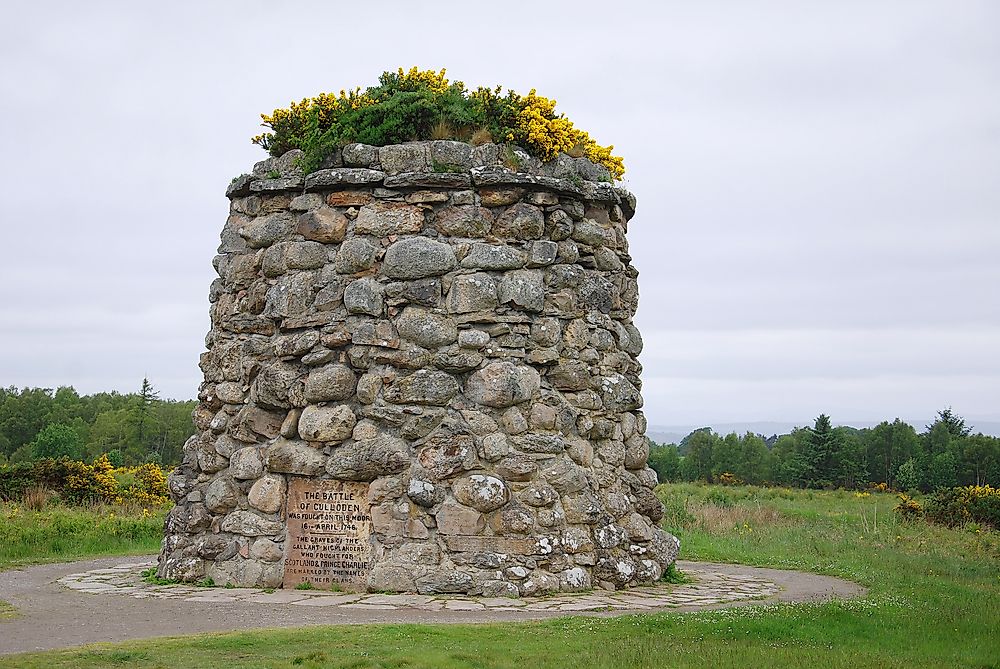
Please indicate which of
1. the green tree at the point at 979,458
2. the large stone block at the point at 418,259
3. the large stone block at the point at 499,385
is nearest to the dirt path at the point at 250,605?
the large stone block at the point at 499,385

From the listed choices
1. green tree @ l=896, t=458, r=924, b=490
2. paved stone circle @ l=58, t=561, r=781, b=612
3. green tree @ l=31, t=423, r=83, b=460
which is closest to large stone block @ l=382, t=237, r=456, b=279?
paved stone circle @ l=58, t=561, r=781, b=612

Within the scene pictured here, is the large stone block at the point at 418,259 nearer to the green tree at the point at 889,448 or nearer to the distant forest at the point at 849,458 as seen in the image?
the distant forest at the point at 849,458

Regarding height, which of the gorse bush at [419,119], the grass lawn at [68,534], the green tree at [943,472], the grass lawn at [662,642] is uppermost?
the gorse bush at [419,119]

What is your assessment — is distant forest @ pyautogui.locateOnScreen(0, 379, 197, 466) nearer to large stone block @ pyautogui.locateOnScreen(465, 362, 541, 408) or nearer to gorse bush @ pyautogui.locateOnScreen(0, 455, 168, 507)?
gorse bush @ pyautogui.locateOnScreen(0, 455, 168, 507)

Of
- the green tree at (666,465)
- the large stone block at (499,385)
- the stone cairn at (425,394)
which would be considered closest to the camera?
the stone cairn at (425,394)

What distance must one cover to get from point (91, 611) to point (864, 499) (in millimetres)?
24566

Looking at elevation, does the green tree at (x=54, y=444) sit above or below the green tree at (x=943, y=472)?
above

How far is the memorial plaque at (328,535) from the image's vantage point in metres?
10.0

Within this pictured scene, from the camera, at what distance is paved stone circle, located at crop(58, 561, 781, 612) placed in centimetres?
905

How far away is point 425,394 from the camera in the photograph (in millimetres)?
10109

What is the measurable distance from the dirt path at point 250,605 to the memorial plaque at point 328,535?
0.36 meters

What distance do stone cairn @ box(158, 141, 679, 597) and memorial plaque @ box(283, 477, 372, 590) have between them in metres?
0.02

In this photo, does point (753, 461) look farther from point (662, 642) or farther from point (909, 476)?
point (662, 642)

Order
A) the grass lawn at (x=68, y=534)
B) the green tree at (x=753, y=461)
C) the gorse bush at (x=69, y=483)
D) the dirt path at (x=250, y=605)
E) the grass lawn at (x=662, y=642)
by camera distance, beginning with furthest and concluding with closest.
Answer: the green tree at (x=753, y=461) < the gorse bush at (x=69, y=483) < the grass lawn at (x=68, y=534) < the dirt path at (x=250, y=605) < the grass lawn at (x=662, y=642)
